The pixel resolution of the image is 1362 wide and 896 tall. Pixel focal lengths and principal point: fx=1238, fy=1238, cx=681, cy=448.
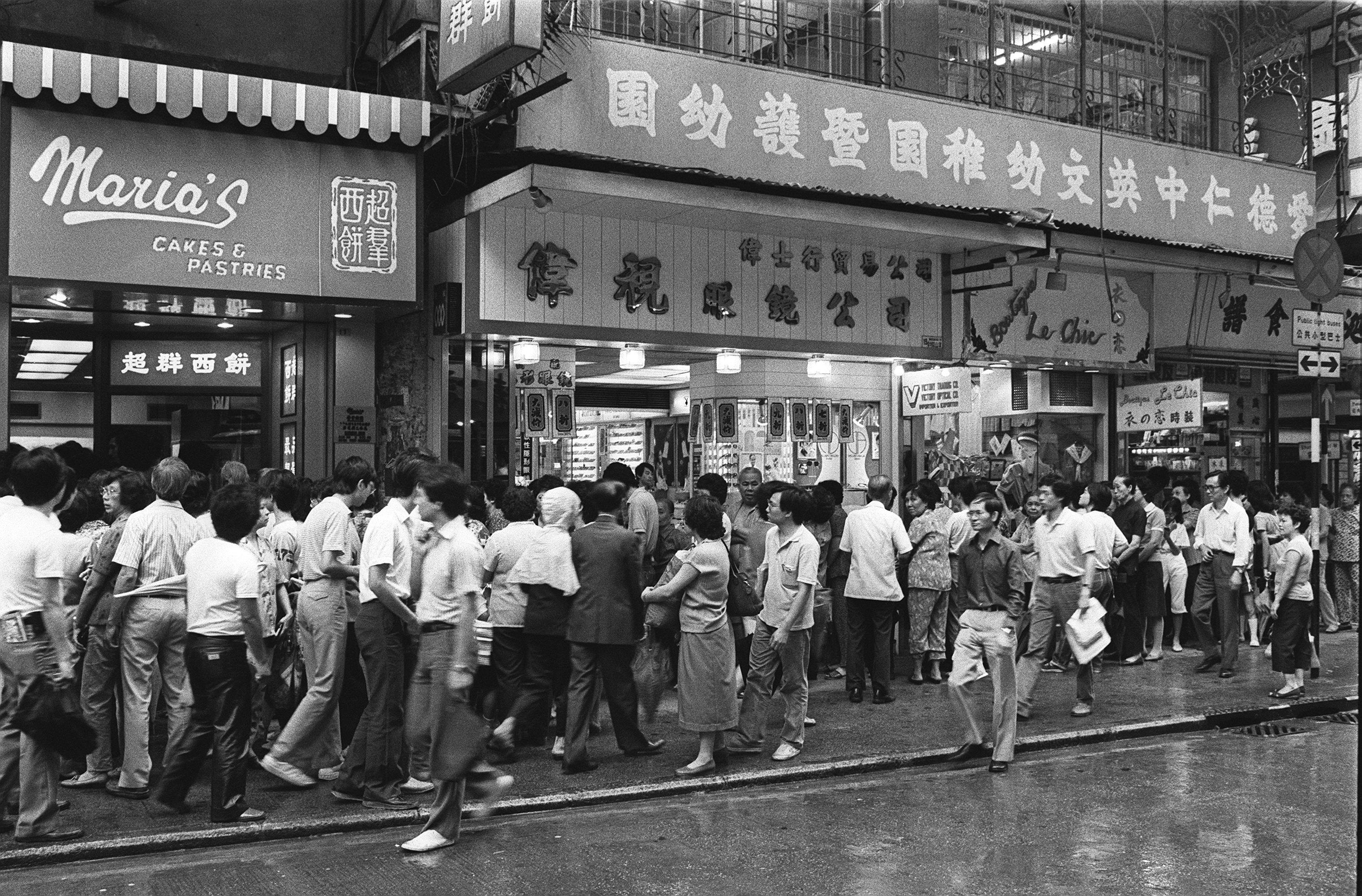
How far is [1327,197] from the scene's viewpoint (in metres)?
19.1

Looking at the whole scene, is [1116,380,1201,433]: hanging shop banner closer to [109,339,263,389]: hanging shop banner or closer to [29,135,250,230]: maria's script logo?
[109,339,263,389]: hanging shop banner

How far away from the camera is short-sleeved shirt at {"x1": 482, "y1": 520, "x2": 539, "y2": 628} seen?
8430 mm

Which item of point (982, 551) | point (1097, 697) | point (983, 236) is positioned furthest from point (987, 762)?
point (983, 236)

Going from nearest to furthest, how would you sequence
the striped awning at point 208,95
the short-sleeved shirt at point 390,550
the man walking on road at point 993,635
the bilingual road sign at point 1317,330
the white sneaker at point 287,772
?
the short-sleeved shirt at point 390,550, the white sneaker at point 287,772, the man walking on road at point 993,635, the striped awning at point 208,95, the bilingual road sign at point 1317,330

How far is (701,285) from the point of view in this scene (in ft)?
46.1

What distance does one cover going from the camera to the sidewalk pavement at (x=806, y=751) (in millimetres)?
6918

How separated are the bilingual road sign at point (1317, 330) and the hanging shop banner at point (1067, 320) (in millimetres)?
4231

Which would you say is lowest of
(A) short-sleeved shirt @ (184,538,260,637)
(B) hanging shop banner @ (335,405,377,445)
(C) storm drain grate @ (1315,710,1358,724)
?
(C) storm drain grate @ (1315,710,1358,724)

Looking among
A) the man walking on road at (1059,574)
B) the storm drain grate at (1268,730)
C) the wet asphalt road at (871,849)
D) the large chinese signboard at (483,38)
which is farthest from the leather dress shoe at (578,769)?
the large chinese signboard at (483,38)

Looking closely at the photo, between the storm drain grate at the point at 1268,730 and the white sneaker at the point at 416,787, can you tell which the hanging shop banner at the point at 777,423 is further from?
the white sneaker at the point at 416,787

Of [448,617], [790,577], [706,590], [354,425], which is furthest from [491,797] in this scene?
[354,425]

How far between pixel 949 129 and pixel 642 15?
151 inches

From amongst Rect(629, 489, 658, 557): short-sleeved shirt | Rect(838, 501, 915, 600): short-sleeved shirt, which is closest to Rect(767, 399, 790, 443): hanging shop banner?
Rect(838, 501, 915, 600): short-sleeved shirt

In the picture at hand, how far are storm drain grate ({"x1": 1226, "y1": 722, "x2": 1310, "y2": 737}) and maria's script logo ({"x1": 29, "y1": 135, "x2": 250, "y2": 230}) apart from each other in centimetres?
979
